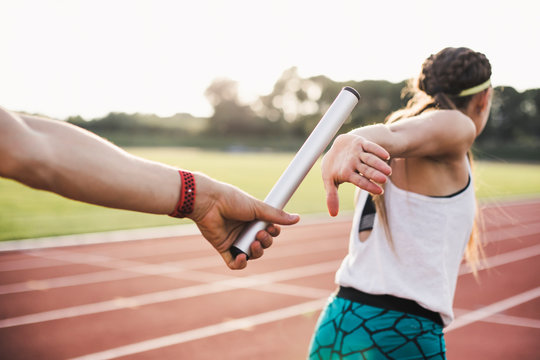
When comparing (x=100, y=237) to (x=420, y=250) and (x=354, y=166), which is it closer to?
(x=420, y=250)

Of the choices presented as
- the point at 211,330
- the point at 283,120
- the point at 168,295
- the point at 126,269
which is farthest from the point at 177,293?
the point at 283,120

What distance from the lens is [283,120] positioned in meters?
78.1

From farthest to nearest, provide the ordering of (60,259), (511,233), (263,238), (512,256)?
(511,233) < (512,256) < (60,259) < (263,238)

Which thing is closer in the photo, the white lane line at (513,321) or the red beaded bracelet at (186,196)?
the red beaded bracelet at (186,196)

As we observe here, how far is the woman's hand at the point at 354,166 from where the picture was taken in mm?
1319

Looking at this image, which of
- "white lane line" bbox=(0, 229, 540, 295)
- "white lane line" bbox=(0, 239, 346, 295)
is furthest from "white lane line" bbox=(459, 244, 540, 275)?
"white lane line" bbox=(0, 239, 346, 295)

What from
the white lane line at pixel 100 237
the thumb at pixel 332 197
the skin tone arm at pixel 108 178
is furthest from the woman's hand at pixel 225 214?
the white lane line at pixel 100 237

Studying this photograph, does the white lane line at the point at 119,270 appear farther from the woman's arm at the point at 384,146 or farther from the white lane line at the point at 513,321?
the woman's arm at the point at 384,146

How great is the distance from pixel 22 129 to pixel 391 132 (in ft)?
3.48

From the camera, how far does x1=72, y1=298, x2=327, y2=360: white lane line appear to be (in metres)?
4.42

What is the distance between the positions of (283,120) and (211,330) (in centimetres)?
7402

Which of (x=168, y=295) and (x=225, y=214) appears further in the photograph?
(x=168, y=295)

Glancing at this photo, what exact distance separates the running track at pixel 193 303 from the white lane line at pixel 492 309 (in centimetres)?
2

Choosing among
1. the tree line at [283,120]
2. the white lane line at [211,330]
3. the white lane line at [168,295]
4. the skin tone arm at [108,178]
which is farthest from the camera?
the tree line at [283,120]
